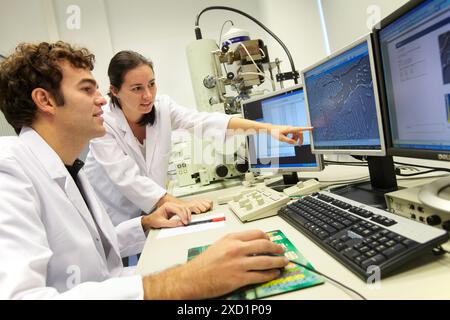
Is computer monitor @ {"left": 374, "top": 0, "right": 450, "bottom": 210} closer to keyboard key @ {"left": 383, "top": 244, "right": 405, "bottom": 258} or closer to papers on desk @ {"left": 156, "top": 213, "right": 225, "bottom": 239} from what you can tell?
keyboard key @ {"left": 383, "top": 244, "right": 405, "bottom": 258}

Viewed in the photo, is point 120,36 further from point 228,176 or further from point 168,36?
point 228,176

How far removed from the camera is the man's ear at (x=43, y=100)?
912 millimetres

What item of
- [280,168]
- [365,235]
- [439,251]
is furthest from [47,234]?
[280,168]

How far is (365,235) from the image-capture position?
1.88ft

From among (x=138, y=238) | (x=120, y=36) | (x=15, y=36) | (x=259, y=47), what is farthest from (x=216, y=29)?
(x=138, y=238)

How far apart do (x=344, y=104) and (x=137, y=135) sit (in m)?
1.10

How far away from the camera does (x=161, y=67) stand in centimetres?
311

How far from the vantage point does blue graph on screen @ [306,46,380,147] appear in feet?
2.85

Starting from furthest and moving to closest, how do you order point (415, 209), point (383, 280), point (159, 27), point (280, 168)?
point (159, 27) → point (280, 168) → point (415, 209) → point (383, 280)

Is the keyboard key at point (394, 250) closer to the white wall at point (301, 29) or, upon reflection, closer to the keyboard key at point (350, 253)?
the keyboard key at point (350, 253)

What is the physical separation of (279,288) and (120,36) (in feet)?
10.2

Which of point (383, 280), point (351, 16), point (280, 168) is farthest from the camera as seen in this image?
point (351, 16)

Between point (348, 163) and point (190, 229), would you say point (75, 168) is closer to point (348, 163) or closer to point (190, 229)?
point (190, 229)

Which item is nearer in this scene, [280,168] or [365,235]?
[365,235]
